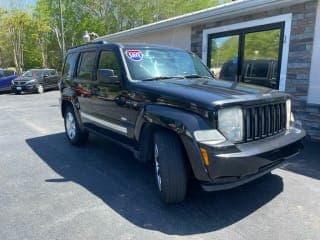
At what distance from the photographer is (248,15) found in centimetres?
727

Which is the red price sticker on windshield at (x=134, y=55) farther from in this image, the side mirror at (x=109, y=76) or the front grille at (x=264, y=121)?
the front grille at (x=264, y=121)

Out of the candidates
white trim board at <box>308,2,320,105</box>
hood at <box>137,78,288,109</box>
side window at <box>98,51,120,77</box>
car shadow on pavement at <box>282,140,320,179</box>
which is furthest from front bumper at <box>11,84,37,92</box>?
car shadow on pavement at <box>282,140,320,179</box>

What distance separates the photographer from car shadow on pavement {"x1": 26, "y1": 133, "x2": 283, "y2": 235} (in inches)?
121

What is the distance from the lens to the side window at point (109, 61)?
4.24 m

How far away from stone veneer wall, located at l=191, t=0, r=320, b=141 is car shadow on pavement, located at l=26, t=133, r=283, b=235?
8.85 ft

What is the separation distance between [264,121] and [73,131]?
3939 mm

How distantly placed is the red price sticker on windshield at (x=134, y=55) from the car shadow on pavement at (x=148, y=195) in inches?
66.6

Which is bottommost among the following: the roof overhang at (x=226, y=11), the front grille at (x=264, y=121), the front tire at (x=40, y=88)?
the front tire at (x=40, y=88)

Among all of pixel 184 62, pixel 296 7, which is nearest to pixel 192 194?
pixel 184 62

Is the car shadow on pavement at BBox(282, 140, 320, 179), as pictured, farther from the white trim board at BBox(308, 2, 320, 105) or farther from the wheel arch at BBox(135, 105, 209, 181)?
the wheel arch at BBox(135, 105, 209, 181)

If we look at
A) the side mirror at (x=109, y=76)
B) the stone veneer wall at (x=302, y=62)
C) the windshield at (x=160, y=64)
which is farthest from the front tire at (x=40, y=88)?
the side mirror at (x=109, y=76)

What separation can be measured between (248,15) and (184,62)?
A: 356cm

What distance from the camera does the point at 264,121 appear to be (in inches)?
128

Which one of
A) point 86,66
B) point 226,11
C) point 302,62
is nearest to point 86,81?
point 86,66
